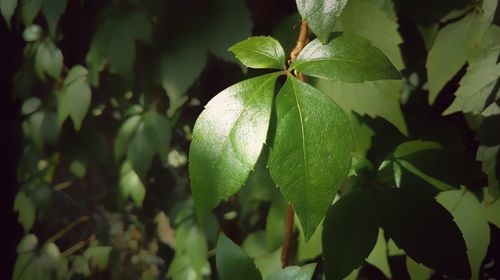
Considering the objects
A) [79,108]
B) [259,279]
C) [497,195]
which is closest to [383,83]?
[497,195]

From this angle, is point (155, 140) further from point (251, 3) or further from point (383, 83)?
point (383, 83)

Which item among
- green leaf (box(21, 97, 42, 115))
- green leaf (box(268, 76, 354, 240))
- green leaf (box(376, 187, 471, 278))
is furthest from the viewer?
green leaf (box(21, 97, 42, 115))

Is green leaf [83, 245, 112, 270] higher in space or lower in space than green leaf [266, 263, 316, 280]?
lower

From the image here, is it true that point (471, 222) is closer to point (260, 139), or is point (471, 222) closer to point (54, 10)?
point (260, 139)

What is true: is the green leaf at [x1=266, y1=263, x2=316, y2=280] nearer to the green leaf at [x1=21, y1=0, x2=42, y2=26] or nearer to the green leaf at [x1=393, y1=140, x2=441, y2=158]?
the green leaf at [x1=393, y1=140, x2=441, y2=158]

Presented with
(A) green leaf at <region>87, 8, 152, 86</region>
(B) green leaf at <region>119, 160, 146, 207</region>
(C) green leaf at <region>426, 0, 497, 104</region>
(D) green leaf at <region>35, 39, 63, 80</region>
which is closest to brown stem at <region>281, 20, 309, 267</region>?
(C) green leaf at <region>426, 0, 497, 104</region>

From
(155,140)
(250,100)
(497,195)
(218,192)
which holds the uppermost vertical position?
(250,100)
